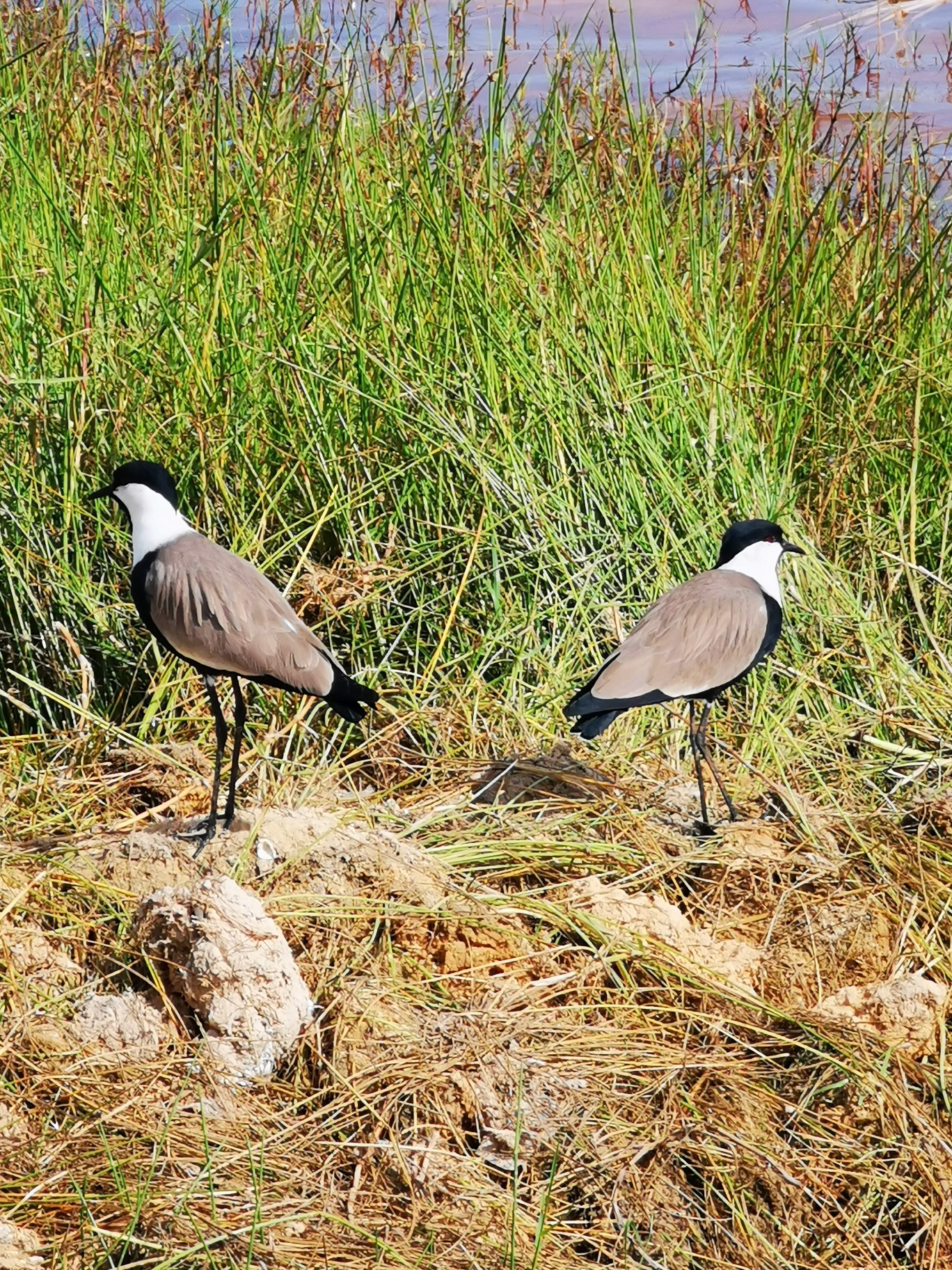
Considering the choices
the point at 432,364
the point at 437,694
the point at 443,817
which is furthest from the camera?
the point at 432,364

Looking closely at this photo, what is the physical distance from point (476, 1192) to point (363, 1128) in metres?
0.24

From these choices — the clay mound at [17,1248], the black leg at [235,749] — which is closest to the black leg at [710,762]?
the black leg at [235,749]

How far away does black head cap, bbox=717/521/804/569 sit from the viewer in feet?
12.1

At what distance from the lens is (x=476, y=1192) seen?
7.96 ft

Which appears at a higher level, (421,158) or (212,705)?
(421,158)

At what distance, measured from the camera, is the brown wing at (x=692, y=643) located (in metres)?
3.41

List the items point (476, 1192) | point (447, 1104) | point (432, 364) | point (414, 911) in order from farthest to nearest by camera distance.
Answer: point (432, 364) → point (414, 911) → point (447, 1104) → point (476, 1192)

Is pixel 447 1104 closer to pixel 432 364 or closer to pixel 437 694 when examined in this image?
pixel 437 694

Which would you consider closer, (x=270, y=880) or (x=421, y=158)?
(x=270, y=880)

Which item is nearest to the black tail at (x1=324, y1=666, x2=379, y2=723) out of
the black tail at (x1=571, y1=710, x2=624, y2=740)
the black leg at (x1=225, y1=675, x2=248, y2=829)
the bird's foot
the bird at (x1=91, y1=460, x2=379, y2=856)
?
the bird at (x1=91, y1=460, x2=379, y2=856)

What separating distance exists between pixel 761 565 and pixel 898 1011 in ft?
4.20

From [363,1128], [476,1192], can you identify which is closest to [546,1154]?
[476,1192]

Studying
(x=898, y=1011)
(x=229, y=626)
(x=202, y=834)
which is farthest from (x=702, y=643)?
(x=202, y=834)

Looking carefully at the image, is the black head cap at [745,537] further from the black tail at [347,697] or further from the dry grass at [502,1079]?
the black tail at [347,697]
